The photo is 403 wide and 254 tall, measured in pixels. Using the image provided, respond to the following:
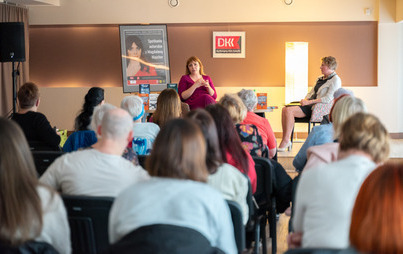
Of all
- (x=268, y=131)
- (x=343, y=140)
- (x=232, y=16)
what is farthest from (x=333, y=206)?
(x=232, y=16)

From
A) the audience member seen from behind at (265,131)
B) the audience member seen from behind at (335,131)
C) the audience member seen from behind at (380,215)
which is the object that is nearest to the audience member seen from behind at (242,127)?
the audience member seen from behind at (265,131)

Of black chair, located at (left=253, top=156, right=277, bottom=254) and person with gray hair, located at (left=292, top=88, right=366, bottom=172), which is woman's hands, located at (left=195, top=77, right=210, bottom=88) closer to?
person with gray hair, located at (left=292, top=88, right=366, bottom=172)

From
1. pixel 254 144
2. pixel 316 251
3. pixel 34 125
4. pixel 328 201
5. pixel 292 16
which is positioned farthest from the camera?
pixel 292 16

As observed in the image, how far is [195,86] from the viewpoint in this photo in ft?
25.1

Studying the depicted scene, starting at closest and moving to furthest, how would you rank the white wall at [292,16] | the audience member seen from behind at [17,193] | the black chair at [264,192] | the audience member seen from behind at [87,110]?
the audience member seen from behind at [17,193] < the black chair at [264,192] < the audience member seen from behind at [87,110] < the white wall at [292,16]

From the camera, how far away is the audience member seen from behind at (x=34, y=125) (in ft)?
15.4

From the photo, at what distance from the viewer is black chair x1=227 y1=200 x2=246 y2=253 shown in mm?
2488

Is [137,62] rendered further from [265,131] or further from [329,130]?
[329,130]

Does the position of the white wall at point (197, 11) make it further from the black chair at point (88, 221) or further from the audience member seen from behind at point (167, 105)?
the black chair at point (88, 221)

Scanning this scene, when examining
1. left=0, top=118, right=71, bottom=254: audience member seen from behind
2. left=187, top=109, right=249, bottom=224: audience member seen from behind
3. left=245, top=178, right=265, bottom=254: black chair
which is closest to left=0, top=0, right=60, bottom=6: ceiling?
left=245, top=178, right=265, bottom=254: black chair

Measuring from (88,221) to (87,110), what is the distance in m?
2.57

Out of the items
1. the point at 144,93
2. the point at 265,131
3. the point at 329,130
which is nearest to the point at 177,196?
the point at 329,130

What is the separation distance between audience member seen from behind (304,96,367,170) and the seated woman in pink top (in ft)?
13.9

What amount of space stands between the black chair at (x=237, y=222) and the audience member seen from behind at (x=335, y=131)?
76 centimetres
